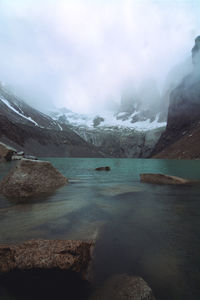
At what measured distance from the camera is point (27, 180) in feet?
33.8

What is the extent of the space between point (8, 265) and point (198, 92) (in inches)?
6667

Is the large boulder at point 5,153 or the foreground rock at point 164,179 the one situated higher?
the large boulder at point 5,153

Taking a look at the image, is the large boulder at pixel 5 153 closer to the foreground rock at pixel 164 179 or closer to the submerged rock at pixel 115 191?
the foreground rock at pixel 164 179

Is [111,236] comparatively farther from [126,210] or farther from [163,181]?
[163,181]

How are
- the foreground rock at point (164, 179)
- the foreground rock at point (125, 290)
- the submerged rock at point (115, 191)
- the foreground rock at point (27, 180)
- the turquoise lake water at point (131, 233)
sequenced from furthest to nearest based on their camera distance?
the foreground rock at point (164, 179) < the submerged rock at point (115, 191) < the foreground rock at point (27, 180) < the turquoise lake water at point (131, 233) < the foreground rock at point (125, 290)

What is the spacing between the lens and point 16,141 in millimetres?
118938

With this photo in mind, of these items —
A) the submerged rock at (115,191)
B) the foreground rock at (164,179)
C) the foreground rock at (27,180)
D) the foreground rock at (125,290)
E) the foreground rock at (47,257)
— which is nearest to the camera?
the foreground rock at (125,290)

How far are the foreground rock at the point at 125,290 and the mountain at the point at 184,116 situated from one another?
398 ft

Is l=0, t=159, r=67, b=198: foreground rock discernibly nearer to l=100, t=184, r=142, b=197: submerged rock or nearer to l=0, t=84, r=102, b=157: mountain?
l=100, t=184, r=142, b=197: submerged rock

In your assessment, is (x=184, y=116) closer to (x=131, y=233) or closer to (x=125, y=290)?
(x=131, y=233)

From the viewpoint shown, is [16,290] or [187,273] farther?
[187,273]

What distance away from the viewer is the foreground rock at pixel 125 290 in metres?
2.52

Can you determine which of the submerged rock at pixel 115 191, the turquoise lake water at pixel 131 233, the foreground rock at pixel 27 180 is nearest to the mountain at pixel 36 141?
the foreground rock at pixel 27 180

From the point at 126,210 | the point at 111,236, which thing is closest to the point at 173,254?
the point at 111,236
